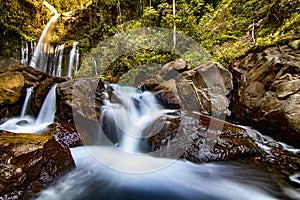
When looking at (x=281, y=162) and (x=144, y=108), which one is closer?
(x=281, y=162)

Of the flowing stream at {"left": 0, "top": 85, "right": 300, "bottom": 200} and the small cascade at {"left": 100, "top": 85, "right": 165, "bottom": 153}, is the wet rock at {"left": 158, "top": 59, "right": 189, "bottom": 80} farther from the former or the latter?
the flowing stream at {"left": 0, "top": 85, "right": 300, "bottom": 200}

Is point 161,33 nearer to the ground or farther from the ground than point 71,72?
farther from the ground

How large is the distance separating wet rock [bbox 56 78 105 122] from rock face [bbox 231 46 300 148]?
3.73 meters

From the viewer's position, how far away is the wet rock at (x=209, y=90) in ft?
18.7

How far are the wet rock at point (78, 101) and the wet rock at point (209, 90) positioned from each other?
2.55 metres

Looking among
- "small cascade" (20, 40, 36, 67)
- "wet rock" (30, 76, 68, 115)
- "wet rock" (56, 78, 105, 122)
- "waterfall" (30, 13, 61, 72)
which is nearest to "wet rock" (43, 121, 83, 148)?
"wet rock" (56, 78, 105, 122)

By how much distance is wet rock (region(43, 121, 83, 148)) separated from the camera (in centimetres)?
445

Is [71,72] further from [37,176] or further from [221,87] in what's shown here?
[37,176]

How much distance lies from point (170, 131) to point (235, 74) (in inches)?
116

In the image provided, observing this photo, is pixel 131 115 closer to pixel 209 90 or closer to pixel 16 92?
pixel 209 90

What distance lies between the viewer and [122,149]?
4746 mm

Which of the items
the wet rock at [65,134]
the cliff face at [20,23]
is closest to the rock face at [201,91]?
the wet rock at [65,134]

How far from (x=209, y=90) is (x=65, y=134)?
12.8 feet

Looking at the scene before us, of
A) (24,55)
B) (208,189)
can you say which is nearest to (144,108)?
(208,189)
